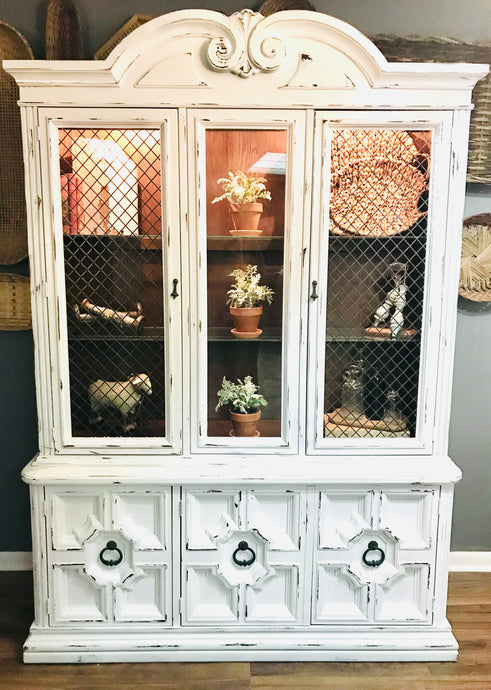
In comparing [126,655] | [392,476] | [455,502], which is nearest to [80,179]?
[392,476]

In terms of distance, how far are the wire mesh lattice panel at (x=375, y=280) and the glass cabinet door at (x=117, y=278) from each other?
0.55 metres

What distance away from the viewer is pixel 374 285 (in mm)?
2137

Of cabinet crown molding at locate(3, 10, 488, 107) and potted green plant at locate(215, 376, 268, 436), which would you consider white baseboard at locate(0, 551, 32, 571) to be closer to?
potted green plant at locate(215, 376, 268, 436)

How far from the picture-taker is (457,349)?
262cm

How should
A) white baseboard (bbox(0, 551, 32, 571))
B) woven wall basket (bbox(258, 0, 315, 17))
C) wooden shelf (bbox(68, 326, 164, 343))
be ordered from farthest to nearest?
white baseboard (bbox(0, 551, 32, 571)), woven wall basket (bbox(258, 0, 315, 17)), wooden shelf (bbox(68, 326, 164, 343))

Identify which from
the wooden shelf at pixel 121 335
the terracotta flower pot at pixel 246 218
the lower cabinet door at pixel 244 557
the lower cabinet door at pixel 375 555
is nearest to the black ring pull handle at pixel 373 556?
the lower cabinet door at pixel 375 555

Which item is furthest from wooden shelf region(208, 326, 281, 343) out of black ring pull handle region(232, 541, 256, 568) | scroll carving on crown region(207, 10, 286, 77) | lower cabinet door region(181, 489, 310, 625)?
scroll carving on crown region(207, 10, 286, 77)

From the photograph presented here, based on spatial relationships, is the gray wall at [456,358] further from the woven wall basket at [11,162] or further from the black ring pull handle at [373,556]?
the black ring pull handle at [373,556]

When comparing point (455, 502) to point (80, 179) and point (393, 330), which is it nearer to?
point (393, 330)

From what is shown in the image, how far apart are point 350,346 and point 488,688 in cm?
122

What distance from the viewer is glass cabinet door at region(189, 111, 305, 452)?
2.00m

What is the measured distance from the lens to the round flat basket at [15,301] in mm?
2496

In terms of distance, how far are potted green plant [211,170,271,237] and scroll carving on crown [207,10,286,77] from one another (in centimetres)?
33

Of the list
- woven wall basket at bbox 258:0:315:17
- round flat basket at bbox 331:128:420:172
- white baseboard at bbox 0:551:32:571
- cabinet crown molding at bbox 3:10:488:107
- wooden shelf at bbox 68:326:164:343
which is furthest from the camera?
white baseboard at bbox 0:551:32:571
